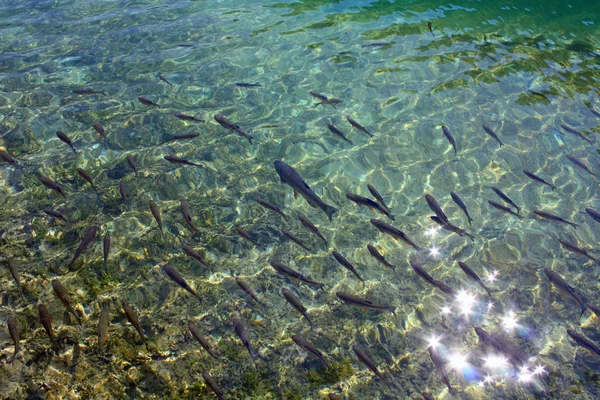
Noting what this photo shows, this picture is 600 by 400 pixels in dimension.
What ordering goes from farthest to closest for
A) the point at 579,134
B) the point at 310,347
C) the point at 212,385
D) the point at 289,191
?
the point at 579,134 < the point at 289,191 < the point at 310,347 < the point at 212,385

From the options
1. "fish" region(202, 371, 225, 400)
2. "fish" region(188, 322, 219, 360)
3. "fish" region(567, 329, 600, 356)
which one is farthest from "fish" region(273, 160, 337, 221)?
"fish" region(567, 329, 600, 356)

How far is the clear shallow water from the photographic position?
180 inches

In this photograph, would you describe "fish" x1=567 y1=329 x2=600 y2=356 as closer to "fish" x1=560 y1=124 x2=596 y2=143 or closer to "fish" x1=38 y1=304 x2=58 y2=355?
"fish" x1=560 y1=124 x2=596 y2=143

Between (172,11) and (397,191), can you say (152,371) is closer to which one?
(397,191)

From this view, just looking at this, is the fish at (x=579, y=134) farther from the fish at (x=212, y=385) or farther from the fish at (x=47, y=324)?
the fish at (x=47, y=324)

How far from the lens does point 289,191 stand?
23.5ft

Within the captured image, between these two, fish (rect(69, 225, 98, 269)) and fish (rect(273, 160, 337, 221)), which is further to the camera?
fish (rect(273, 160, 337, 221))

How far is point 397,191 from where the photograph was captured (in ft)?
24.2

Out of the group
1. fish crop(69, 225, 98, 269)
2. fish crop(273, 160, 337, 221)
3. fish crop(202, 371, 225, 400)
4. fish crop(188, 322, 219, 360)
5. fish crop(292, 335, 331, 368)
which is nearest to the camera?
fish crop(202, 371, 225, 400)

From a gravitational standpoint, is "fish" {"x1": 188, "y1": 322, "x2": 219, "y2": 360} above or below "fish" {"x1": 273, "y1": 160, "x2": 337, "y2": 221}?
below

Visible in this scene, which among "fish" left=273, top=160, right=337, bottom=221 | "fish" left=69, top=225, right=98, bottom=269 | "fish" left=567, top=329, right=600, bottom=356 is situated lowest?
"fish" left=567, top=329, right=600, bottom=356

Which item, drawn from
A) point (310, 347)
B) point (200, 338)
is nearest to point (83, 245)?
point (200, 338)

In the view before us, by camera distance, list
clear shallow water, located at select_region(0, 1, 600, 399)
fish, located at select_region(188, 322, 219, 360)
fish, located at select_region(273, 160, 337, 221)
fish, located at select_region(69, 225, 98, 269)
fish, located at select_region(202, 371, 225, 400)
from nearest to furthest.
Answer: fish, located at select_region(202, 371, 225, 400), fish, located at select_region(188, 322, 219, 360), clear shallow water, located at select_region(0, 1, 600, 399), fish, located at select_region(69, 225, 98, 269), fish, located at select_region(273, 160, 337, 221)

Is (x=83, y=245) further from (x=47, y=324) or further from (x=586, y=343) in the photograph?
(x=586, y=343)
